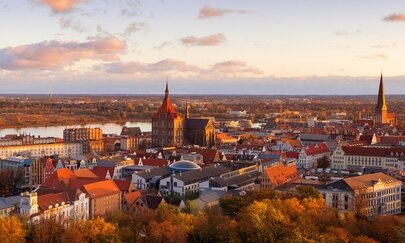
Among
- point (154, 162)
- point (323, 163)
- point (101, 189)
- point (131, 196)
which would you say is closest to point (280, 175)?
point (154, 162)

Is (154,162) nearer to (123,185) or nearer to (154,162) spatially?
(154,162)

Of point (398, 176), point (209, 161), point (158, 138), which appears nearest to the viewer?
point (398, 176)

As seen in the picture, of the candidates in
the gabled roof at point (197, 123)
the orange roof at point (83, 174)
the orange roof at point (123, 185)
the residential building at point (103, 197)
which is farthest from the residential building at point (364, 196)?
the gabled roof at point (197, 123)

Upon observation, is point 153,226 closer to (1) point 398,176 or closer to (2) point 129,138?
(1) point 398,176

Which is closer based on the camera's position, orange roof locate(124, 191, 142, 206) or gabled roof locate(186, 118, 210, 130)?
orange roof locate(124, 191, 142, 206)

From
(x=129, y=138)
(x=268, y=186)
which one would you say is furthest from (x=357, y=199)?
(x=129, y=138)

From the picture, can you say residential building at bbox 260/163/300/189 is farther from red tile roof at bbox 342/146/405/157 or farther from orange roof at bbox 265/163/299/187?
red tile roof at bbox 342/146/405/157

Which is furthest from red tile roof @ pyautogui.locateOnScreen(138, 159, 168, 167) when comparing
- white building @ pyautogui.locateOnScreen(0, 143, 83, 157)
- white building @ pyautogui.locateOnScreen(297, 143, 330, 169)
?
white building @ pyautogui.locateOnScreen(0, 143, 83, 157)
